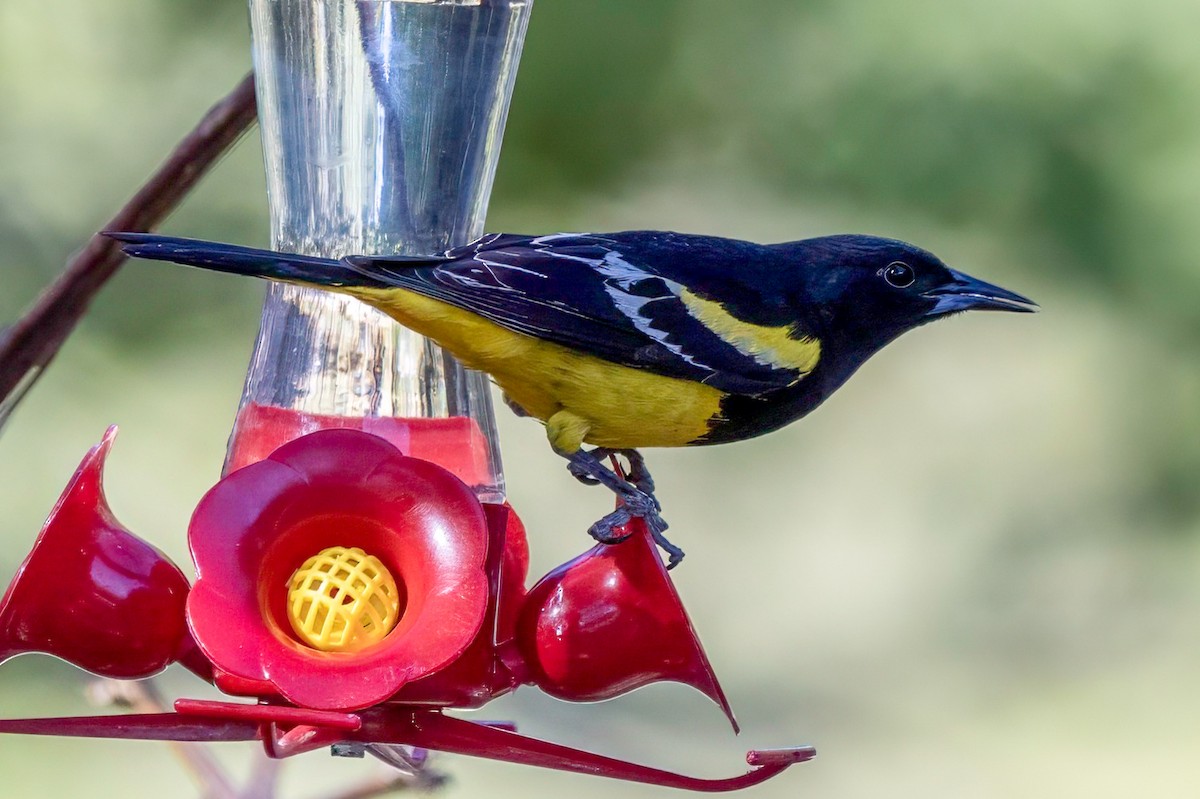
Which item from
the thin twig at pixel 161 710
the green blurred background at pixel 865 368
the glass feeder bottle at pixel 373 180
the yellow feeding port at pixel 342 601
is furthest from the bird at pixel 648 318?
the green blurred background at pixel 865 368

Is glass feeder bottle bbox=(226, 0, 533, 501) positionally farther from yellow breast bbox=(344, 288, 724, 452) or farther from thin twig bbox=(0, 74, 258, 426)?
thin twig bbox=(0, 74, 258, 426)

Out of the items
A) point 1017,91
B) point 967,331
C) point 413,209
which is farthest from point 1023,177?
point 413,209

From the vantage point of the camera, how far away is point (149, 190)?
2.47 meters

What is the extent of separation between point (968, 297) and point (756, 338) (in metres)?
0.47

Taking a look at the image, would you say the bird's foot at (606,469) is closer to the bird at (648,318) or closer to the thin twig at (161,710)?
the bird at (648,318)

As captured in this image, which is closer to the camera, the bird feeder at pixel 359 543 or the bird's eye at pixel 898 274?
the bird feeder at pixel 359 543

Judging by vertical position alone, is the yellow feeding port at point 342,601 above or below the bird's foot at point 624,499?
below

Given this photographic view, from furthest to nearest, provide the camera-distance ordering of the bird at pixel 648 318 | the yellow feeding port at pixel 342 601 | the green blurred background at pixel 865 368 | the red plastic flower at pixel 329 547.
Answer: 1. the green blurred background at pixel 865 368
2. the bird at pixel 648 318
3. the yellow feeding port at pixel 342 601
4. the red plastic flower at pixel 329 547

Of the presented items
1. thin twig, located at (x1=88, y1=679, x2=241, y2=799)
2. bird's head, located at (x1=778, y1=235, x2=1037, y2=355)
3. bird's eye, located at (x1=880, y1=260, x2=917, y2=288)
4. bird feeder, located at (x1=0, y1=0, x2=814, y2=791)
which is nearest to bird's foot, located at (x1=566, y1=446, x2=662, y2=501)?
bird feeder, located at (x1=0, y1=0, x2=814, y2=791)

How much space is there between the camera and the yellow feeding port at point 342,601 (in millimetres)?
2641

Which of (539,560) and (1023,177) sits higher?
(1023,177)

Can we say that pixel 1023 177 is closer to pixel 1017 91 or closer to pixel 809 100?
pixel 1017 91

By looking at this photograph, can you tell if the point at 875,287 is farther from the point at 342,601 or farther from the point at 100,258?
the point at 100,258

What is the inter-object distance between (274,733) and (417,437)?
2.28 ft
